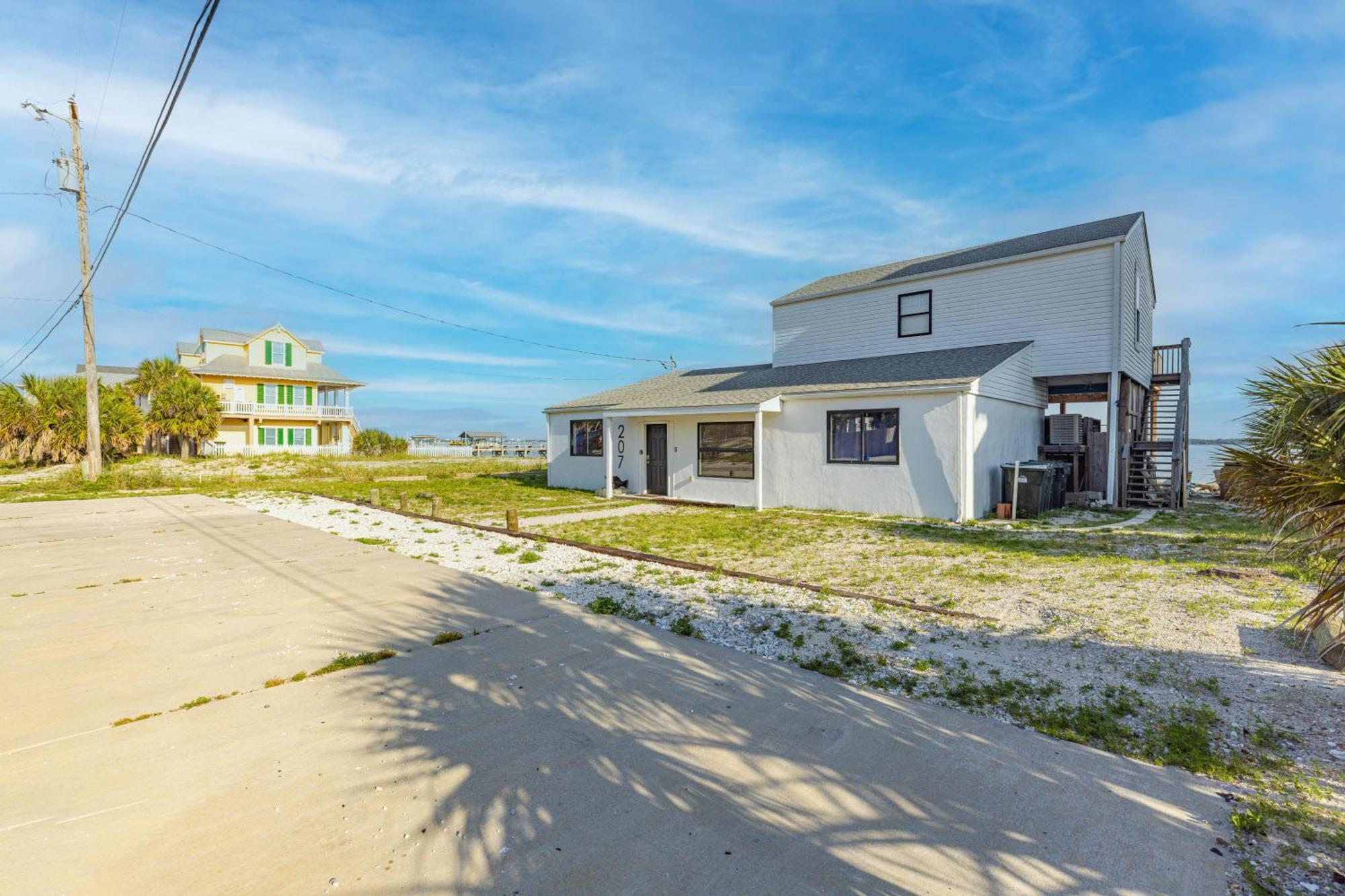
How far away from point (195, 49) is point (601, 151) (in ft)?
50.5

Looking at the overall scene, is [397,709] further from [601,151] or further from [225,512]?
Result: [601,151]

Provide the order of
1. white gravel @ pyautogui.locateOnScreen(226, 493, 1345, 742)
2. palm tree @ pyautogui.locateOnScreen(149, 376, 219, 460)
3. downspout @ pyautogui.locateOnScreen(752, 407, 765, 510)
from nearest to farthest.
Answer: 1. white gravel @ pyautogui.locateOnScreen(226, 493, 1345, 742)
2. downspout @ pyautogui.locateOnScreen(752, 407, 765, 510)
3. palm tree @ pyautogui.locateOnScreen(149, 376, 219, 460)

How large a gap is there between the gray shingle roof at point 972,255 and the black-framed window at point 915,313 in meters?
0.62

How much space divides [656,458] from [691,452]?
1434mm

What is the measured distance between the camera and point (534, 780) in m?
2.87

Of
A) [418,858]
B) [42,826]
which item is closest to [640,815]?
[418,858]

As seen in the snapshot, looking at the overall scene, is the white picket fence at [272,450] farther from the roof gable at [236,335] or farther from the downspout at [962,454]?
the downspout at [962,454]

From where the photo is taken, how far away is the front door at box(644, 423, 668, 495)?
1686 cm

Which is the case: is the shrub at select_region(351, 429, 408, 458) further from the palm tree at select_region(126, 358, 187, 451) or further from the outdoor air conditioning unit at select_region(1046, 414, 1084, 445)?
the outdoor air conditioning unit at select_region(1046, 414, 1084, 445)

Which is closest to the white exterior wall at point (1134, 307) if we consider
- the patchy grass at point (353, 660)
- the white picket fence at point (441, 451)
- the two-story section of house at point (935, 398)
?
the two-story section of house at point (935, 398)

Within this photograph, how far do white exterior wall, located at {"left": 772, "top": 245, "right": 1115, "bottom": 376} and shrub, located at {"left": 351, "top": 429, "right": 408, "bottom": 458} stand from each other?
28.2m

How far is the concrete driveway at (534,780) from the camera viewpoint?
2.28 metres

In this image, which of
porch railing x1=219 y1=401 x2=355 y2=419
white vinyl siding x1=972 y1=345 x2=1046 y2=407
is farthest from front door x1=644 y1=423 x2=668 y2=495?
porch railing x1=219 y1=401 x2=355 y2=419

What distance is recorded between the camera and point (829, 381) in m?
14.5
